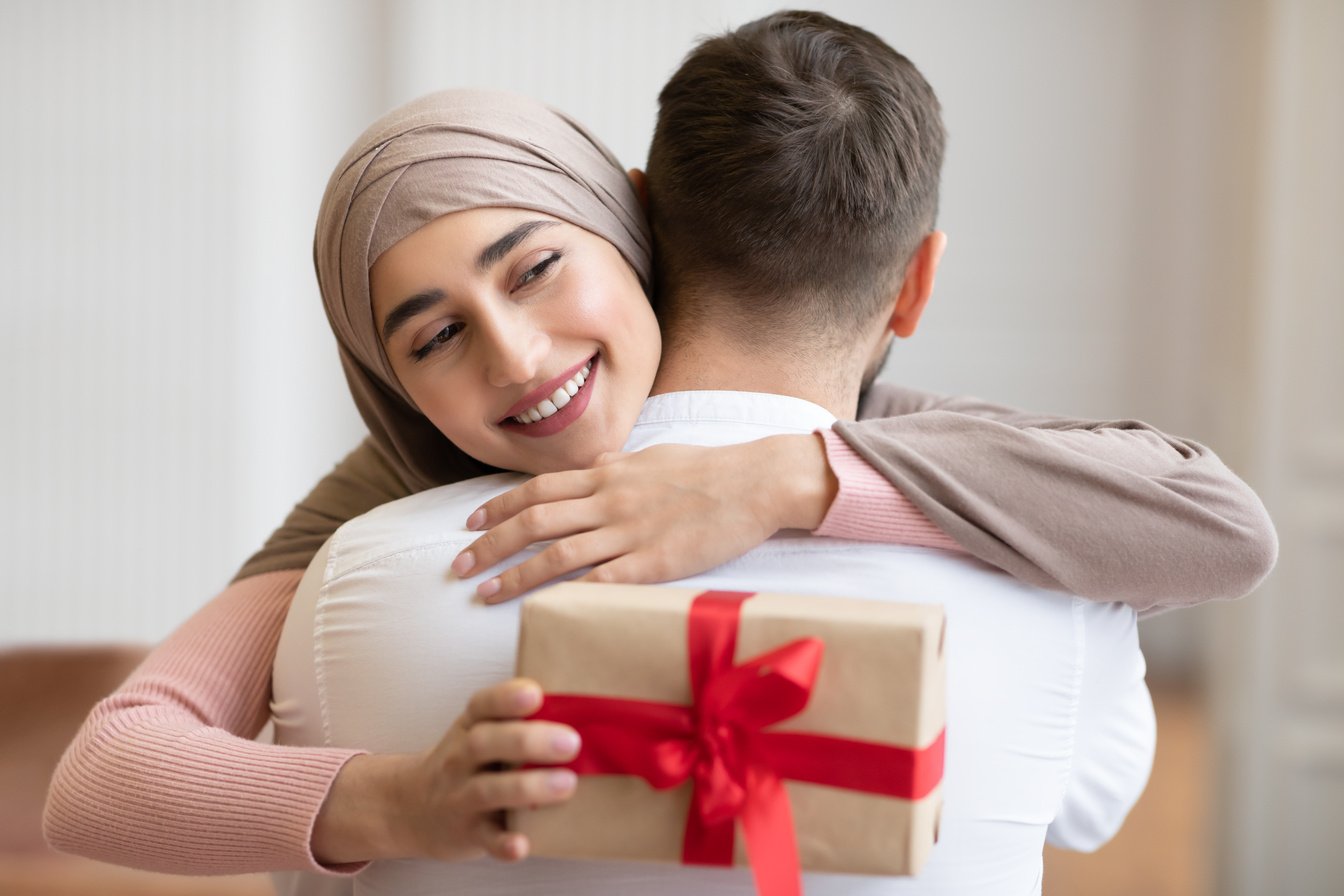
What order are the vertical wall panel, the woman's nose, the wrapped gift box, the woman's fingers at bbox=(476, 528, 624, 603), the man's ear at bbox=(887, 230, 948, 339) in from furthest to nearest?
the vertical wall panel → the man's ear at bbox=(887, 230, 948, 339) → the woman's nose → the woman's fingers at bbox=(476, 528, 624, 603) → the wrapped gift box

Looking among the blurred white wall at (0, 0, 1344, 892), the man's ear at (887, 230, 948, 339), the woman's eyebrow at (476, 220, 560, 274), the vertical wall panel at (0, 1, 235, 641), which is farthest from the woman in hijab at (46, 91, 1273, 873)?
the vertical wall panel at (0, 1, 235, 641)

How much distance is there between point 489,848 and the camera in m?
0.87

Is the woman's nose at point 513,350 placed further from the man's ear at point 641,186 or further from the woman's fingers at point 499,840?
the woman's fingers at point 499,840

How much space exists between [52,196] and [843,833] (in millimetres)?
4077

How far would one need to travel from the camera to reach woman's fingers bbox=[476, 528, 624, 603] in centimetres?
96

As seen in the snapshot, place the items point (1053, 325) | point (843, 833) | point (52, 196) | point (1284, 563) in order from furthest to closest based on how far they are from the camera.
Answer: point (1053, 325) < point (52, 196) < point (1284, 563) < point (843, 833)

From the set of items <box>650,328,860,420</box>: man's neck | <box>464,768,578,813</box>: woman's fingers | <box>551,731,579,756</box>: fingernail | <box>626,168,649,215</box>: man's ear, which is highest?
<box>626,168,649,215</box>: man's ear

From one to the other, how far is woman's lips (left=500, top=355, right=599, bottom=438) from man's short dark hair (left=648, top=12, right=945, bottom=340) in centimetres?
12

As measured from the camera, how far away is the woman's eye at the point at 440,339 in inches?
45.9

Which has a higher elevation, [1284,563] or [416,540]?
[416,540]

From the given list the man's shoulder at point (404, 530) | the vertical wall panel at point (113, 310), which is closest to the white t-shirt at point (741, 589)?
the man's shoulder at point (404, 530)

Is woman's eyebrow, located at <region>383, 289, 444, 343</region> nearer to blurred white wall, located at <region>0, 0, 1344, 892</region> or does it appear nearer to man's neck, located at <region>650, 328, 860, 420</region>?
man's neck, located at <region>650, 328, 860, 420</region>

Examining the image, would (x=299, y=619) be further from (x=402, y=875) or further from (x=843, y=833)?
(x=843, y=833)

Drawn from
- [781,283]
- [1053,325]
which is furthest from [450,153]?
[1053,325]
